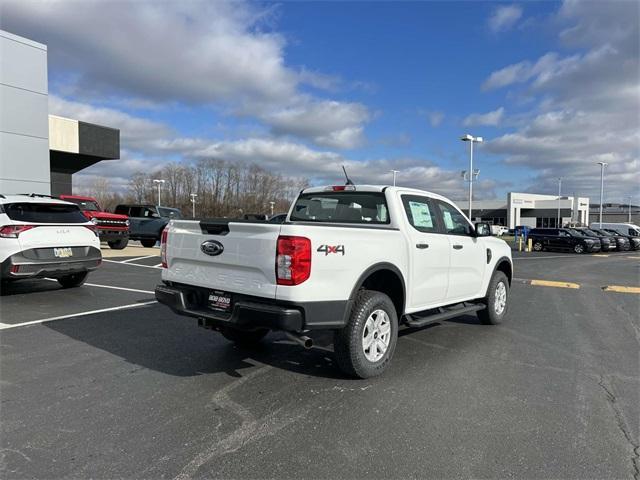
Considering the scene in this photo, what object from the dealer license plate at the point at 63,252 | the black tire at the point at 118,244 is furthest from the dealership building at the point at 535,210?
the dealer license plate at the point at 63,252

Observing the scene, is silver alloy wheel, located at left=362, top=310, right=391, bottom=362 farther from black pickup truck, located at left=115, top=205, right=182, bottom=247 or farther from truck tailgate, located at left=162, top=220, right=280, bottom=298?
black pickup truck, located at left=115, top=205, right=182, bottom=247

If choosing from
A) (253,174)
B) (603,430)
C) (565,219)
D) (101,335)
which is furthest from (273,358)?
(565,219)

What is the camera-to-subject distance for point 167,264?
5.04m

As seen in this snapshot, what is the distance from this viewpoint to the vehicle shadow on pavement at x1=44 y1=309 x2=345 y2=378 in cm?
489

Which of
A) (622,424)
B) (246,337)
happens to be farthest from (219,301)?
(622,424)

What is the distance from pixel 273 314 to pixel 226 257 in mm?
769

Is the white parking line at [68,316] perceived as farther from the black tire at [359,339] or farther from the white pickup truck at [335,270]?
the black tire at [359,339]

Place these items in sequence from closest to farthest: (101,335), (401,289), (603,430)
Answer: (603,430), (401,289), (101,335)

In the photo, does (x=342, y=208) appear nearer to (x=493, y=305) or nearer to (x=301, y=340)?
(x=301, y=340)

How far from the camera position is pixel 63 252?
8.46 m

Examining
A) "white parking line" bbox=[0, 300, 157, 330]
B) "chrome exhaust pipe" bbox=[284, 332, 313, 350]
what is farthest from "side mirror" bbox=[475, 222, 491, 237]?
"white parking line" bbox=[0, 300, 157, 330]

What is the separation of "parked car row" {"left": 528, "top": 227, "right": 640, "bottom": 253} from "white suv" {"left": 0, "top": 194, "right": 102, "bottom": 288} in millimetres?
27487

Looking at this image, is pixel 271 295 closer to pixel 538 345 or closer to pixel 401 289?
pixel 401 289

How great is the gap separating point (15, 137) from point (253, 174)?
217ft
